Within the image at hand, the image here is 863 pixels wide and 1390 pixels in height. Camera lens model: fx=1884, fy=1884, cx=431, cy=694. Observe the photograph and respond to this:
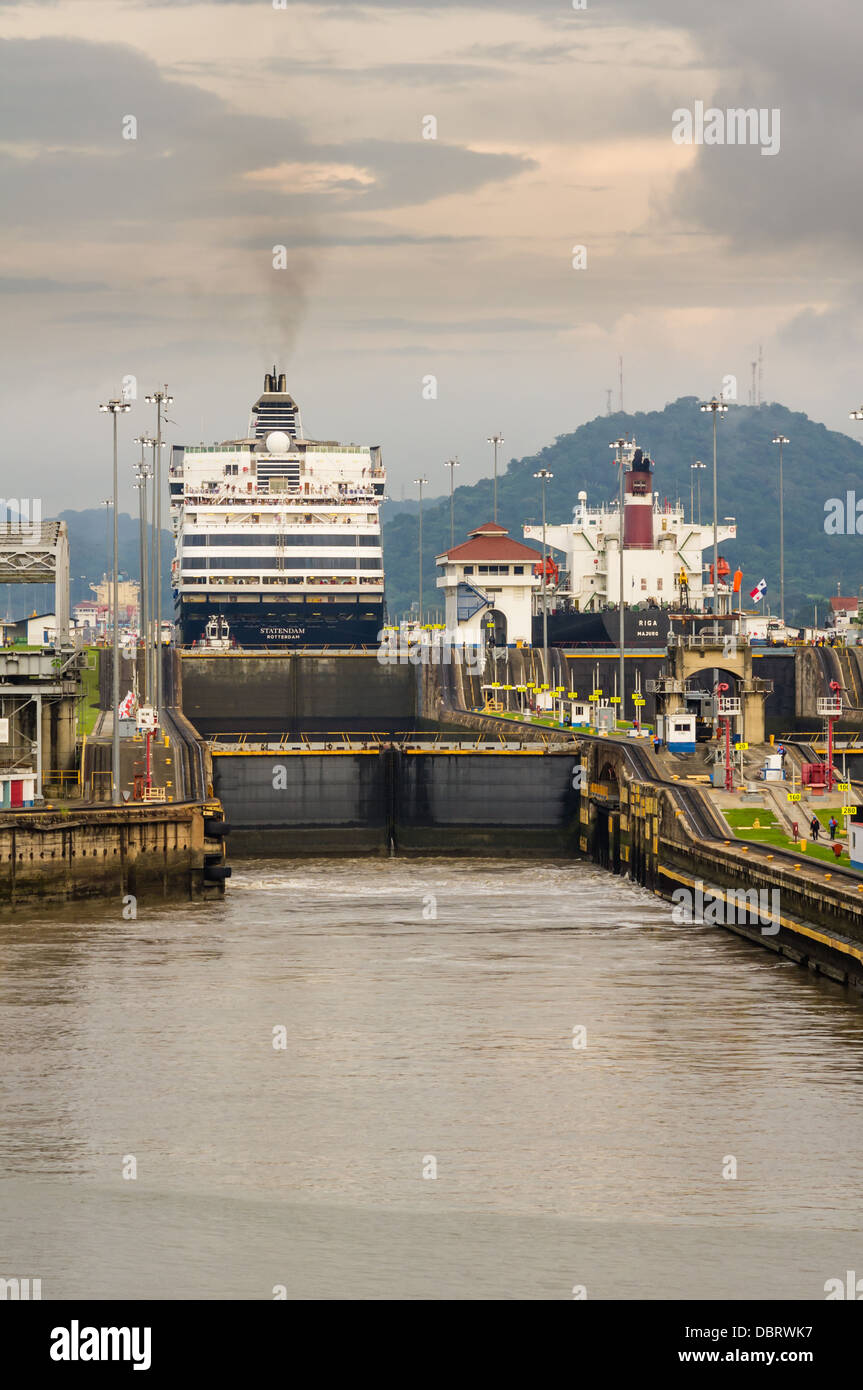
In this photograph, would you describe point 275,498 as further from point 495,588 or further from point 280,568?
point 495,588

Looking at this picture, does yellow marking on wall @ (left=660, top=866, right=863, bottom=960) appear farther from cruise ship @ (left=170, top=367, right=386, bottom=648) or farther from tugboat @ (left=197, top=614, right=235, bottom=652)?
cruise ship @ (left=170, top=367, right=386, bottom=648)

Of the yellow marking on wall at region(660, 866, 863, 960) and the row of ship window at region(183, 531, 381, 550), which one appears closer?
the yellow marking on wall at region(660, 866, 863, 960)

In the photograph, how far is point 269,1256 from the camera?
94.6 ft

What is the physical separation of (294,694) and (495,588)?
28.1 meters

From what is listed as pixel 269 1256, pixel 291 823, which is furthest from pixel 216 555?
pixel 269 1256

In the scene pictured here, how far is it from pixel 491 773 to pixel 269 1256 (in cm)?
5495

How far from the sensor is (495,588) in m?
147

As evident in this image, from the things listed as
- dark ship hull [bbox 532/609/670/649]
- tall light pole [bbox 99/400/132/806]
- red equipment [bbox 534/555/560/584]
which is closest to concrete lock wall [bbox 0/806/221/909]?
tall light pole [bbox 99/400/132/806]

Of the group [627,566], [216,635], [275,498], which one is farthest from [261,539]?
[627,566]
